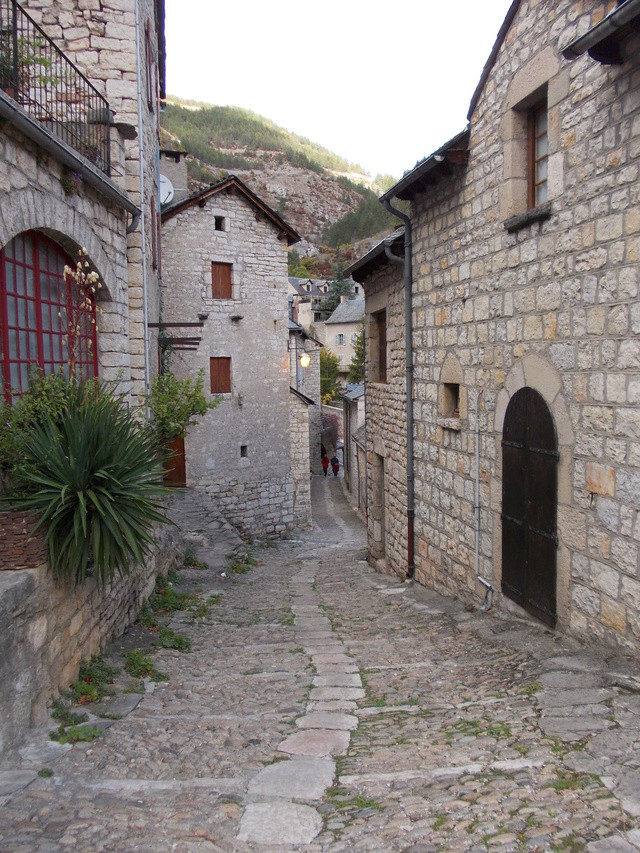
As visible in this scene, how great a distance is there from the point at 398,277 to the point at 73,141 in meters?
4.47

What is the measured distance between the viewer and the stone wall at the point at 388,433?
30.9 ft

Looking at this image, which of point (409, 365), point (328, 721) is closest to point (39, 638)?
point (328, 721)

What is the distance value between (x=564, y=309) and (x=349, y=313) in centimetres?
4694

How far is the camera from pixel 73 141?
277 inches

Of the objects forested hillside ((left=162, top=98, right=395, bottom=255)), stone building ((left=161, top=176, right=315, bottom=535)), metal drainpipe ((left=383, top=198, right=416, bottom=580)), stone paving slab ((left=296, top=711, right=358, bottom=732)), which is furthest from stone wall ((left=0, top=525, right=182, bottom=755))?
forested hillside ((left=162, top=98, right=395, bottom=255))

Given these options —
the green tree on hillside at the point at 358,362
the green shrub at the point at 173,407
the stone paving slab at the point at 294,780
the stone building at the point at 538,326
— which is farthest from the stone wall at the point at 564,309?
the green tree on hillside at the point at 358,362

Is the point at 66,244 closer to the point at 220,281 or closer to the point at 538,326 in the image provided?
the point at 538,326

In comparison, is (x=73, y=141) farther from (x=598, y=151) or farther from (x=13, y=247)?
(x=598, y=151)

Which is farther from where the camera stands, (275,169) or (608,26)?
(275,169)

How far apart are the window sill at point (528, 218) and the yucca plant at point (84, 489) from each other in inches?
145

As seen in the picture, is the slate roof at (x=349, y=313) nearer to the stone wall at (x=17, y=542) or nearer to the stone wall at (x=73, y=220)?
the stone wall at (x=73, y=220)

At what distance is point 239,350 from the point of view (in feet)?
54.4

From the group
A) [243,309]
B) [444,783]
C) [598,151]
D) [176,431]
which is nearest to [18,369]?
[176,431]

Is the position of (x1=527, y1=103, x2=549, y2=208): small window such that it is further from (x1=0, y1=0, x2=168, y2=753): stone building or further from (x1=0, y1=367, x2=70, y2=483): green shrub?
(x1=0, y1=367, x2=70, y2=483): green shrub
